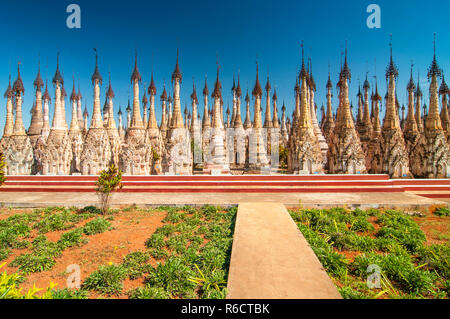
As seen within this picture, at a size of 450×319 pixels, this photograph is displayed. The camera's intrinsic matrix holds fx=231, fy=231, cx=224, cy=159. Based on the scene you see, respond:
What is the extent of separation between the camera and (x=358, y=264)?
194 inches

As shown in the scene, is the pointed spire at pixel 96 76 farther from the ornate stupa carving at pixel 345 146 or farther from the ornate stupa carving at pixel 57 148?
the ornate stupa carving at pixel 345 146

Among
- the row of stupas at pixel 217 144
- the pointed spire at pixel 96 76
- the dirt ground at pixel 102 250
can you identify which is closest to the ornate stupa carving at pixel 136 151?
the row of stupas at pixel 217 144

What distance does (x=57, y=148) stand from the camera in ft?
56.7

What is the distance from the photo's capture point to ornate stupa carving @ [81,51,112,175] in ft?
54.0

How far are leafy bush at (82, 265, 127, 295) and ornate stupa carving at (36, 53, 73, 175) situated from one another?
1601cm

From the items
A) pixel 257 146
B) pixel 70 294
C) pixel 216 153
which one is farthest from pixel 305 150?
pixel 70 294

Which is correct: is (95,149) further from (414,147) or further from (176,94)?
(414,147)

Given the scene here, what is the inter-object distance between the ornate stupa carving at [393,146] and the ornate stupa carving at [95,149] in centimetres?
2002

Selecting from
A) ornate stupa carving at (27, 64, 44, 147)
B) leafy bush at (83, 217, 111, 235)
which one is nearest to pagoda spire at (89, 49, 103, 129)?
ornate stupa carving at (27, 64, 44, 147)

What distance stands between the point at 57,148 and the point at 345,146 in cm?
2087

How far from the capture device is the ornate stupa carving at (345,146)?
15.7m

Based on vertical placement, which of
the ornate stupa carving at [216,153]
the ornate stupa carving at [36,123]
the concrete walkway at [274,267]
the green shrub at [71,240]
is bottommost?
the green shrub at [71,240]
